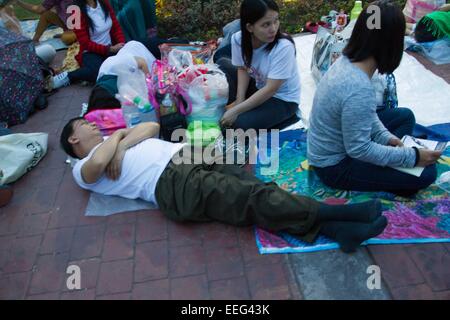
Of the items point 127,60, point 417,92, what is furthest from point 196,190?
point 417,92

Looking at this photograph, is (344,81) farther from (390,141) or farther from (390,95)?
(390,95)

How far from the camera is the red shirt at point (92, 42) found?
4.47 metres

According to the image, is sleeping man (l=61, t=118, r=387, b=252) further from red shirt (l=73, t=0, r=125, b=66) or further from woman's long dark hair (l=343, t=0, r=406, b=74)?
red shirt (l=73, t=0, r=125, b=66)

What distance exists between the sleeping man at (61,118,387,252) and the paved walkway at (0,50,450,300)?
14 centimetres

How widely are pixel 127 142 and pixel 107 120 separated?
954mm

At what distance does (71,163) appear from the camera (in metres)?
3.27

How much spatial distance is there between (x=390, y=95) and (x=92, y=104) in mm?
2707

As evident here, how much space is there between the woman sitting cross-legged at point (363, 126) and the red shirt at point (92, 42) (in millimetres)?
3124

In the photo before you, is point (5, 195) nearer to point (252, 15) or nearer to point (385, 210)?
point (252, 15)

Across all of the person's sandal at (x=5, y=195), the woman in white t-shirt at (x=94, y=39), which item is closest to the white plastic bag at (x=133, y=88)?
the woman in white t-shirt at (x=94, y=39)

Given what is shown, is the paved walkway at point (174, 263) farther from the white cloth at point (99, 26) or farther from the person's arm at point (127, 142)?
the white cloth at point (99, 26)

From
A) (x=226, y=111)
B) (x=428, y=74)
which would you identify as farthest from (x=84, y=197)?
(x=428, y=74)

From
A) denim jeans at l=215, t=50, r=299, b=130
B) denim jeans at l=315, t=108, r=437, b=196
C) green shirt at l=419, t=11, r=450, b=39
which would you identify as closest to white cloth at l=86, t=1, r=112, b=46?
denim jeans at l=215, t=50, r=299, b=130

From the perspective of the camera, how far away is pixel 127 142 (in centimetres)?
270
